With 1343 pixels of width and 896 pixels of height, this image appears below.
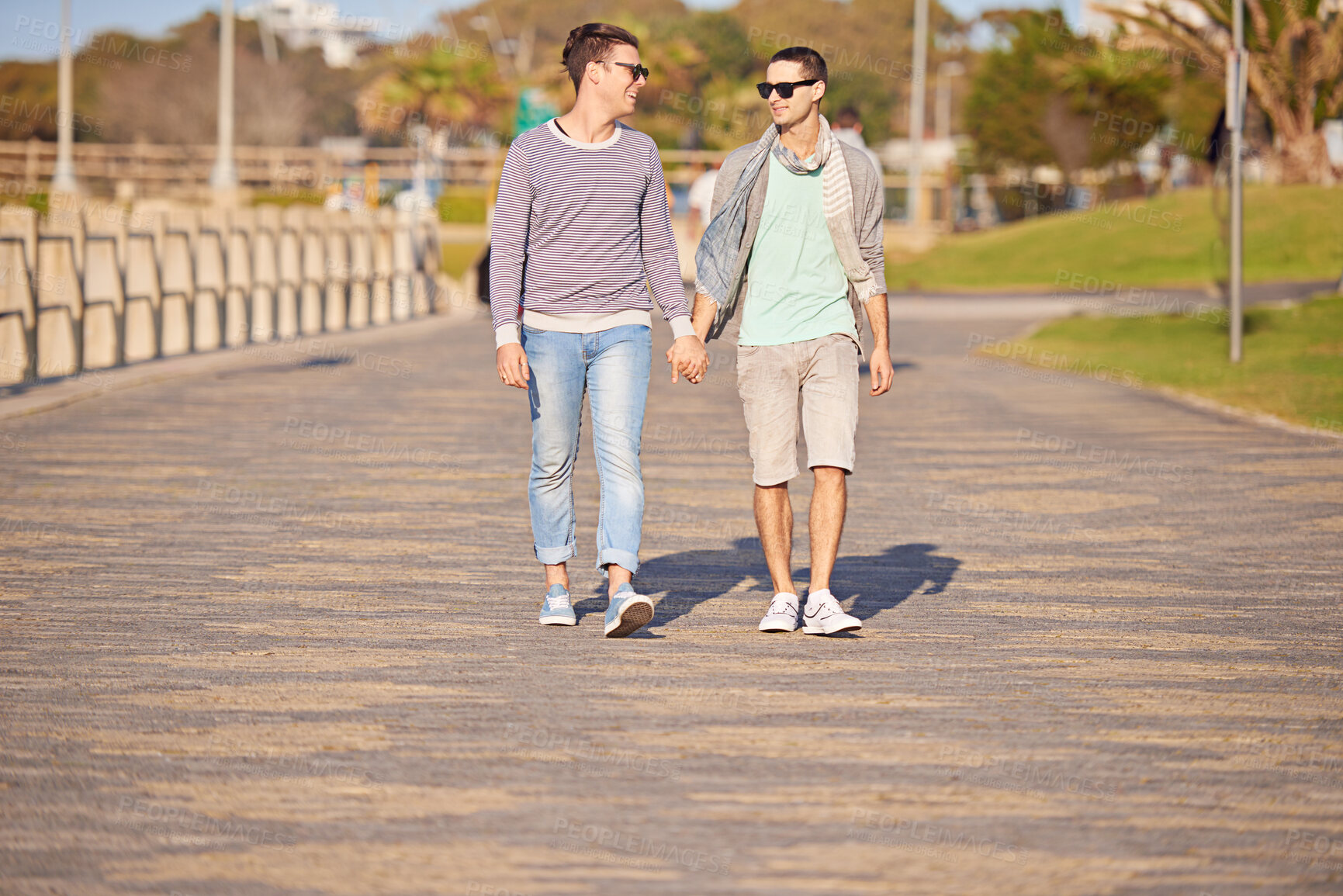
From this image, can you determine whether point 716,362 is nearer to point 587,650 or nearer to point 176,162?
point 587,650

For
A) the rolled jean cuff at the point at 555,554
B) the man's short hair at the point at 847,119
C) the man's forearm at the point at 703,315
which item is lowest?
the rolled jean cuff at the point at 555,554

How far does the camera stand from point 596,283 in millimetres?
5902

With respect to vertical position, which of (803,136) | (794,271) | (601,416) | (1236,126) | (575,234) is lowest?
(601,416)

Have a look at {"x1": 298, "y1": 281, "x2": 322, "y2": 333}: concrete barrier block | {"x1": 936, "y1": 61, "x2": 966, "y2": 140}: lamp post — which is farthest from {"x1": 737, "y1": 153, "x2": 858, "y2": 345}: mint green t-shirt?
{"x1": 936, "y1": 61, "x2": 966, "y2": 140}: lamp post

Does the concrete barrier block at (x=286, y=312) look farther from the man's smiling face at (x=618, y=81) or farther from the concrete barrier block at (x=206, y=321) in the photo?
the man's smiling face at (x=618, y=81)

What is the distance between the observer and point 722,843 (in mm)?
3906

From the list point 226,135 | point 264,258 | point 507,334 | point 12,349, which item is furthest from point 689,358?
point 226,135

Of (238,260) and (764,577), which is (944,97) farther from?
(764,577)

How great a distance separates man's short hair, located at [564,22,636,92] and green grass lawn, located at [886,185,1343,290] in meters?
28.6

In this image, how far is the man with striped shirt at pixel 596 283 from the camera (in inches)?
230

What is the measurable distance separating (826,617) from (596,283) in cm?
135

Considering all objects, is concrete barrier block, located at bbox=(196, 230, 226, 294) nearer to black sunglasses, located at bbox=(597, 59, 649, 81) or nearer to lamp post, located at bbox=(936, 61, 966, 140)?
black sunglasses, located at bbox=(597, 59, 649, 81)

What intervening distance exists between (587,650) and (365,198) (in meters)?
33.8

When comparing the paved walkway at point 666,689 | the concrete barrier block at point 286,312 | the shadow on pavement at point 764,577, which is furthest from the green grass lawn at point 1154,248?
the shadow on pavement at point 764,577
